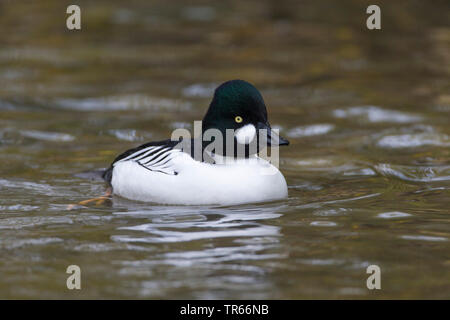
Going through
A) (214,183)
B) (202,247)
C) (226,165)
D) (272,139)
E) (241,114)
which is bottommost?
(202,247)

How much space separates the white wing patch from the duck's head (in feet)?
1.79

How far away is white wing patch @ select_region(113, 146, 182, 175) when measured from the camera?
26.8 feet

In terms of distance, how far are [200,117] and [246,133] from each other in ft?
15.9

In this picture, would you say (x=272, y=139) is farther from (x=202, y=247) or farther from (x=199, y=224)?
(x=202, y=247)

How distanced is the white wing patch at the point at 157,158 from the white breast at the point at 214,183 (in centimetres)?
4

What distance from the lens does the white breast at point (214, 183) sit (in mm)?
7961

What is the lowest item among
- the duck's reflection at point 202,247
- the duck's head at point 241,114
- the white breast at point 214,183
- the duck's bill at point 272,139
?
the duck's reflection at point 202,247

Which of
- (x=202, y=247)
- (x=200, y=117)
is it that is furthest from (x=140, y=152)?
(x=200, y=117)

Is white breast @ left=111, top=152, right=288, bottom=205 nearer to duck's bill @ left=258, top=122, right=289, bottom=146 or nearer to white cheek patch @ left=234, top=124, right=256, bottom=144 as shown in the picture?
white cheek patch @ left=234, top=124, right=256, bottom=144

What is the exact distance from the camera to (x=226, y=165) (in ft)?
26.7

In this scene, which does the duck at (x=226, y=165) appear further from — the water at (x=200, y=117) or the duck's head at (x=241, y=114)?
the water at (x=200, y=117)

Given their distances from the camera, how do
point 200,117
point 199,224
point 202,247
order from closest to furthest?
1. point 202,247
2. point 199,224
3. point 200,117

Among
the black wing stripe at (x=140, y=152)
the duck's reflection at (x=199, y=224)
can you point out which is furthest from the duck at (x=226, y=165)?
the black wing stripe at (x=140, y=152)
